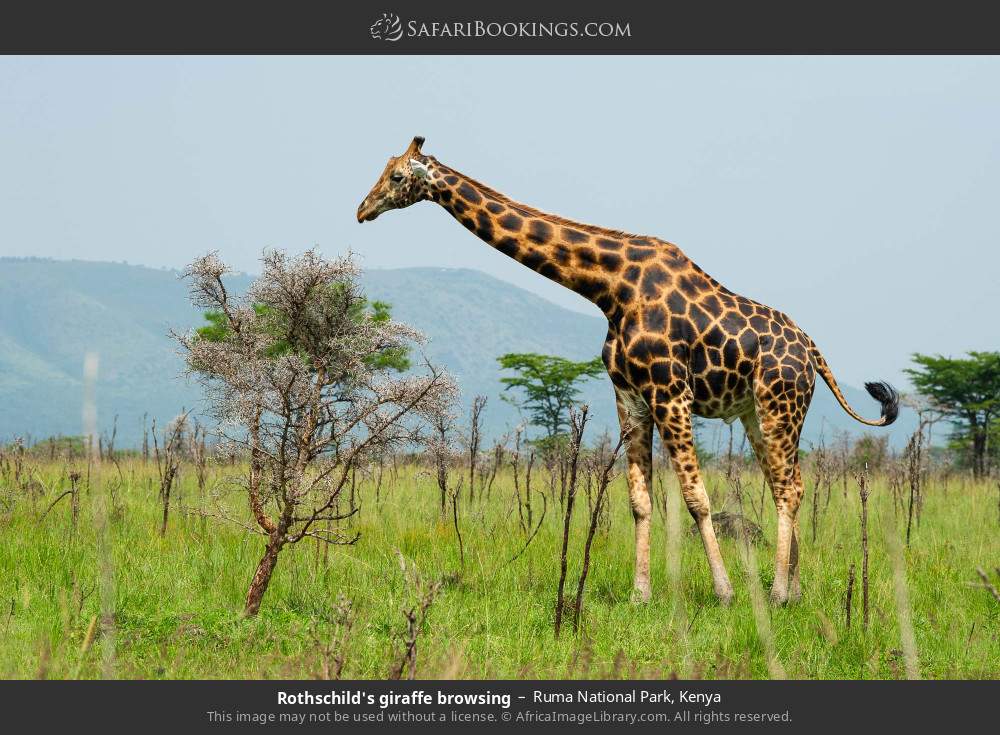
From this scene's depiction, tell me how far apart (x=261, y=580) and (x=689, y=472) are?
11.2 ft

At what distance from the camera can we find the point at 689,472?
750 centimetres

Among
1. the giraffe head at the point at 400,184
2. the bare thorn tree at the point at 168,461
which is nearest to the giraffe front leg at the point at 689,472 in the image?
the giraffe head at the point at 400,184

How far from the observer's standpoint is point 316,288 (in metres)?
7.52

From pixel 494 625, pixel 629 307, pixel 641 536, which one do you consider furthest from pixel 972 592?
pixel 494 625

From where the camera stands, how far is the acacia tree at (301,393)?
6488mm

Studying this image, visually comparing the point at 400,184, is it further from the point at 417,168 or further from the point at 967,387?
the point at 967,387

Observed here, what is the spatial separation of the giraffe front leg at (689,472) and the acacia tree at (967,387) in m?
27.3

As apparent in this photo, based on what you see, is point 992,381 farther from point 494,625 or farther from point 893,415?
point 494,625

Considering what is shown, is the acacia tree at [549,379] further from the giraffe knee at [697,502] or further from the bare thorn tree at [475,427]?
the giraffe knee at [697,502]

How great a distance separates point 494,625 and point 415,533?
2781 millimetres

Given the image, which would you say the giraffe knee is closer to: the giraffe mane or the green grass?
the green grass

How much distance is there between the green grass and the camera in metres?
5.66

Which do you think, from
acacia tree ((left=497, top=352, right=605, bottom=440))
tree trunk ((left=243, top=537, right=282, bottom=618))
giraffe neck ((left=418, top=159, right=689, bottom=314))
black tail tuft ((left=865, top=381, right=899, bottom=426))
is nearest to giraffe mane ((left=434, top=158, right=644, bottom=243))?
giraffe neck ((left=418, top=159, right=689, bottom=314))

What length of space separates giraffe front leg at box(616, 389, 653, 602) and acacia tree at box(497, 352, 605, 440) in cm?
2454
